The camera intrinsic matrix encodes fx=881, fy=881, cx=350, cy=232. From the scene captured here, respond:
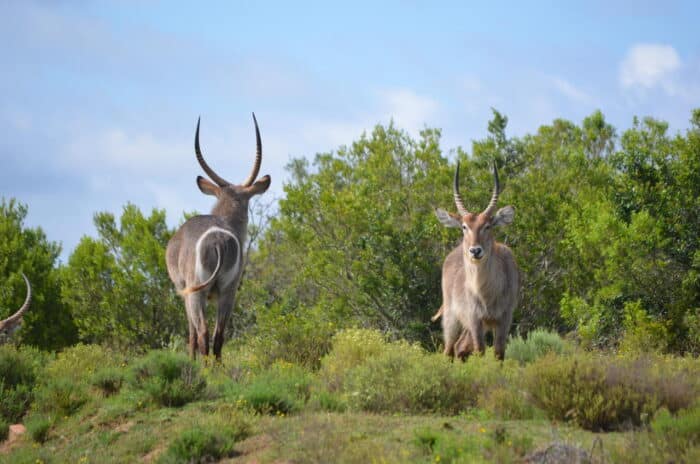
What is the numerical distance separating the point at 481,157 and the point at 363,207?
273 cm

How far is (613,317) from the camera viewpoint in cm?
1445

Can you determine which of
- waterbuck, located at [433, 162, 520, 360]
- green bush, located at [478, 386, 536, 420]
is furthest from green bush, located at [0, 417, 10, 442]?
green bush, located at [478, 386, 536, 420]

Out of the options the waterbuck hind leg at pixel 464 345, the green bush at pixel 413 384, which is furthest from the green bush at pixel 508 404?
the waterbuck hind leg at pixel 464 345

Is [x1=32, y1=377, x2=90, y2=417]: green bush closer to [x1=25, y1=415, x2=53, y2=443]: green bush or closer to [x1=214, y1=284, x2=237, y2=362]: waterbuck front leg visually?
[x1=25, y1=415, x2=53, y2=443]: green bush

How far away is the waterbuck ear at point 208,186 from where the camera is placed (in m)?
13.2

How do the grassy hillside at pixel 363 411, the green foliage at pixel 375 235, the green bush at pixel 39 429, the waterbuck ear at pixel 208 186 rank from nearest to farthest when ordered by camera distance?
1. the grassy hillside at pixel 363 411
2. the green bush at pixel 39 429
3. the waterbuck ear at pixel 208 186
4. the green foliage at pixel 375 235

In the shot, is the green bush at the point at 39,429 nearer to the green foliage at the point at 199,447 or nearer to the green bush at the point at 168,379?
the green bush at the point at 168,379

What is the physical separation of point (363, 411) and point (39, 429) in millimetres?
3892

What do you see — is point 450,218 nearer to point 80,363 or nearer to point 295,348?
point 295,348

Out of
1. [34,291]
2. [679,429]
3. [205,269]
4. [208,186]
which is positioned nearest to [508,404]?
[679,429]

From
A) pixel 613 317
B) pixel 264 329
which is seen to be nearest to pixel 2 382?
pixel 264 329

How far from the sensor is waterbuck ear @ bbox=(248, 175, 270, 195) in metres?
13.3

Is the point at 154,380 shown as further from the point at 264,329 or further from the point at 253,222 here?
the point at 253,222

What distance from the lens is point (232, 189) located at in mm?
13109
